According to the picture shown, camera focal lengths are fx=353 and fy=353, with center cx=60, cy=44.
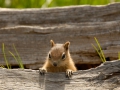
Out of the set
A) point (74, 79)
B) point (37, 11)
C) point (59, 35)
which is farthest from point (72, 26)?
point (74, 79)

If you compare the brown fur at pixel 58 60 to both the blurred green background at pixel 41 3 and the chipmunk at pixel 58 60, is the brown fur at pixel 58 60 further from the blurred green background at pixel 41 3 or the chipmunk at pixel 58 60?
the blurred green background at pixel 41 3

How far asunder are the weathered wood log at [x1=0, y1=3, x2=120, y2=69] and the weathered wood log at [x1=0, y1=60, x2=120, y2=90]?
1.10 m

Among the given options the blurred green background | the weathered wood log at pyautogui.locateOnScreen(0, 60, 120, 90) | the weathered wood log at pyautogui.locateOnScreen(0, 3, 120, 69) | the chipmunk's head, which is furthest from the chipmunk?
the blurred green background

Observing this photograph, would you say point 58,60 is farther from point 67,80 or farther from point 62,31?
point 62,31

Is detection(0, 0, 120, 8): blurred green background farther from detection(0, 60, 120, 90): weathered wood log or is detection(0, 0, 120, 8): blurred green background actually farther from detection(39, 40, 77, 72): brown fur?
detection(0, 60, 120, 90): weathered wood log

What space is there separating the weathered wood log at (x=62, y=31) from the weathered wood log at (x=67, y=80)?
110 centimetres

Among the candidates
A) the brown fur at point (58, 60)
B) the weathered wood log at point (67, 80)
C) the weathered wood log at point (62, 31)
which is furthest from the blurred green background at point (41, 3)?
the weathered wood log at point (67, 80)

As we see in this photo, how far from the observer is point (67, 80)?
12.0ft

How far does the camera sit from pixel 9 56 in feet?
16.2

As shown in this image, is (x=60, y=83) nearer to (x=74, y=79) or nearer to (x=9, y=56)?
(x=74, y=79)

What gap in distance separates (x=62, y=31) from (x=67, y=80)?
1345mm

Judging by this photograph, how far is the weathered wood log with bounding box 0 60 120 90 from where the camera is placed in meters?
3.54

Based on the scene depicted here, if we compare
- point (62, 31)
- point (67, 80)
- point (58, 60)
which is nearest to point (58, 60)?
point (58, 60)

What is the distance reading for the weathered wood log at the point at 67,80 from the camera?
3.54 m
